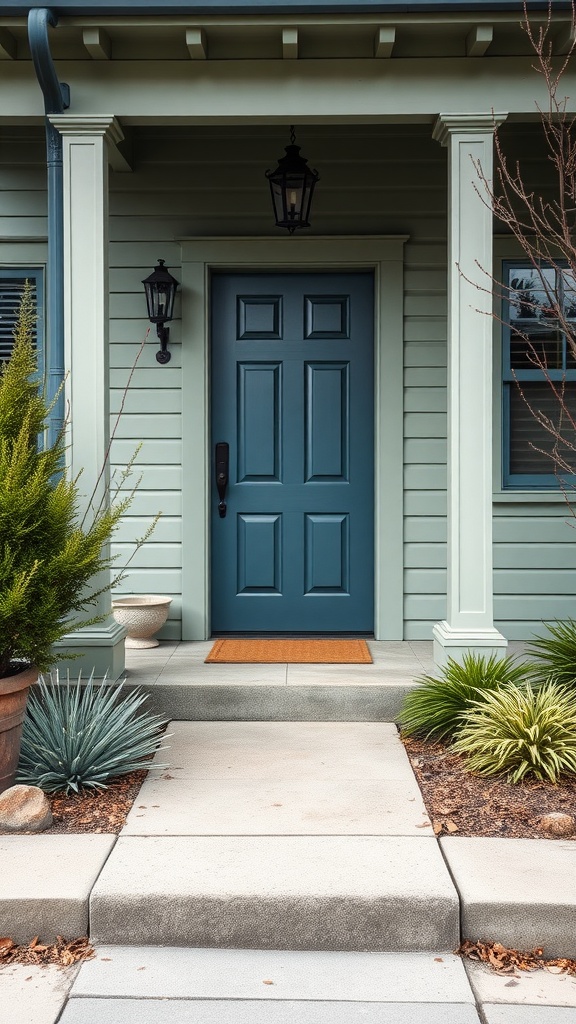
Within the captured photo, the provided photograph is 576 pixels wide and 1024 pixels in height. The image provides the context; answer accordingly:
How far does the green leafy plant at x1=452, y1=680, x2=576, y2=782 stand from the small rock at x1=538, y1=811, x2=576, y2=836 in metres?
0.32

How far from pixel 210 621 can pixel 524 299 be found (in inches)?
107

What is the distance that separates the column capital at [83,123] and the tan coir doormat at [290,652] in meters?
2.72

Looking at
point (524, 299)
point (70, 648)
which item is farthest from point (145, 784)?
point (524, 299)

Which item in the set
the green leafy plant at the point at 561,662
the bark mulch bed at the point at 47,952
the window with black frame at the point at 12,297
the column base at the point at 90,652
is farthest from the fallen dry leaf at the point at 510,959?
the window with black frame at the point at 12,297

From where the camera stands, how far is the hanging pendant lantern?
493cm

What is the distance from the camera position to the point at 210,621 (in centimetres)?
561

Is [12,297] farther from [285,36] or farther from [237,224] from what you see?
[285,36]

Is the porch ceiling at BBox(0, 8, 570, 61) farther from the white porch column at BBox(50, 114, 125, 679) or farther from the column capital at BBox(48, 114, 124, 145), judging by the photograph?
the white porch column at BBox(50, 114, 125, 679)

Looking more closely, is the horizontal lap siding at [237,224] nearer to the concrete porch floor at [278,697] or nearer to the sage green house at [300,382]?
the sage green house at [300,382]

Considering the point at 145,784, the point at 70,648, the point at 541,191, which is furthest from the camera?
the point at 541,191

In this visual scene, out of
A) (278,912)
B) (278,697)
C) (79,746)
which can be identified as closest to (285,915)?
(278,912)

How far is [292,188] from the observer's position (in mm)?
4957

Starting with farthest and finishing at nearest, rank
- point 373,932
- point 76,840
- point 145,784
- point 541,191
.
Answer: point 541,191, point 145,784, point 76,840, point 373,932

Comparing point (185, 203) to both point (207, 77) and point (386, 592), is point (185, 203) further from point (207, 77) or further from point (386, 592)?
point (386, 592)
